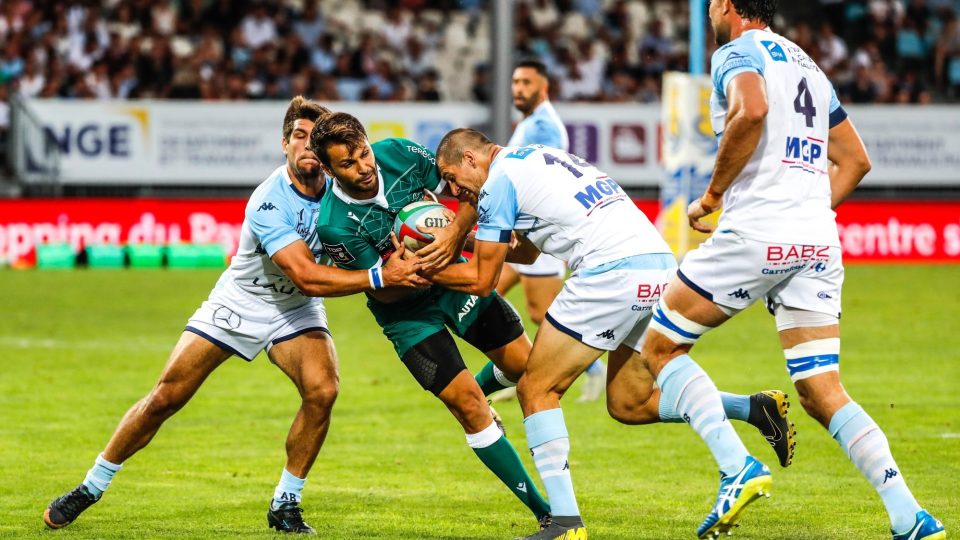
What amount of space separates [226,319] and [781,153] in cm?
293

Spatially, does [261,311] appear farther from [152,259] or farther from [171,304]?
[152,259]

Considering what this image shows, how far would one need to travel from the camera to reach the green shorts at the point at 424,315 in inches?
272

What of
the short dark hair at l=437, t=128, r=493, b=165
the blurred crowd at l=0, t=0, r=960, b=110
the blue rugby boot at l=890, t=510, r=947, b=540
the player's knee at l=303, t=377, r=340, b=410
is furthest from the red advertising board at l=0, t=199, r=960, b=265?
the blue rugby boot at l=890, t=510, r=947, b=540

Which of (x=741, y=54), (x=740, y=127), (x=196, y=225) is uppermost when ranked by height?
(x=741, y=54)

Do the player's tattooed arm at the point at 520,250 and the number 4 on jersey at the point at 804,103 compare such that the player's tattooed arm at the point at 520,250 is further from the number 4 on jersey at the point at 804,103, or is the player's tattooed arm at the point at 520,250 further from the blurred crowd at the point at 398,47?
the blurred crowd at the point at 398,47

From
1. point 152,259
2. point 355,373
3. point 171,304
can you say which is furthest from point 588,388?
point 152,259

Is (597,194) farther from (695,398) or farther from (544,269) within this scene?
(544,269)

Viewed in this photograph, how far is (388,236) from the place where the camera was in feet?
23.1

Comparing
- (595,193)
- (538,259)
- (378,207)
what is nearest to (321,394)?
(378,207)

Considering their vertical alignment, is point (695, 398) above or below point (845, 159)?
below

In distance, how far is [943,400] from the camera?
11219 mm

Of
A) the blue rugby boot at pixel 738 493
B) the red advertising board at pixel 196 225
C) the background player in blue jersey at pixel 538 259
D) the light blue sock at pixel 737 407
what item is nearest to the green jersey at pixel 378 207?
the light blue sock at pixel 737 407

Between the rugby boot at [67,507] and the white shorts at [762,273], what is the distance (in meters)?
3.19

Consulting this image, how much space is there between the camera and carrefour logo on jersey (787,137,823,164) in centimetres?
607
